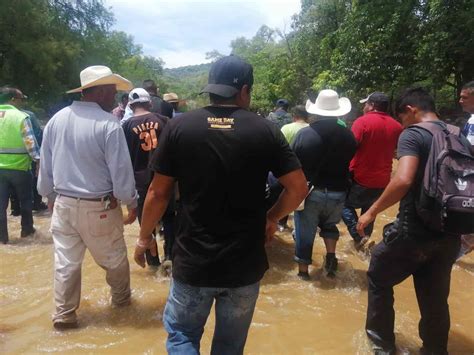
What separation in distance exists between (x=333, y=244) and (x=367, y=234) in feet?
3.50

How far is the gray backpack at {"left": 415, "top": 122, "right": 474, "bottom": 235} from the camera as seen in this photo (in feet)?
8.61

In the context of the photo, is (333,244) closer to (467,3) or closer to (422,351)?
(422,351)

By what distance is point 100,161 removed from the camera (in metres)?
3.54

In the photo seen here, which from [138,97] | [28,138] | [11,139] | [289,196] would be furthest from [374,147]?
[11,139]

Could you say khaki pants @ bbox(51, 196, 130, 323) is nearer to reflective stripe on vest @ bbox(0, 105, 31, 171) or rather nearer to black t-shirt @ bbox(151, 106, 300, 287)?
black t-shirt @ bbox(151, 106, 300, 287)

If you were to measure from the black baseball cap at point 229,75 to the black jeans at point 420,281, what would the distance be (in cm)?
160

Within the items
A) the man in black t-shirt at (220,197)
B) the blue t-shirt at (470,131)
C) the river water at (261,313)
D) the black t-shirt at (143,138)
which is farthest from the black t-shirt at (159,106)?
the man in black t-shirt at (220,197)

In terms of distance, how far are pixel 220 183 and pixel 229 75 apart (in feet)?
1.89

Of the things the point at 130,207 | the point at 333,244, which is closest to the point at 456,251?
the point at 333,244

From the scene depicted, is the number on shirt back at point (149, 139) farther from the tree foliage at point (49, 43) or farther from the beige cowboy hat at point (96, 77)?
the tree foliage at point (49, 43)

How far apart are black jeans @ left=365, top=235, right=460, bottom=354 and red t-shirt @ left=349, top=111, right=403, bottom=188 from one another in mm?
2301

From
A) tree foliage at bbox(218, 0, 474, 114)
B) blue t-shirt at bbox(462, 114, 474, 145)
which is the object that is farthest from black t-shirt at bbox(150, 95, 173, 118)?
tree foliage at bbox(218, 0, 474, 114)

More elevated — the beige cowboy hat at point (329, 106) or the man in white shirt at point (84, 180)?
the beige cowboy hat at point (329, 106)

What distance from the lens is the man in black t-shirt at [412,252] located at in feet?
9.28
